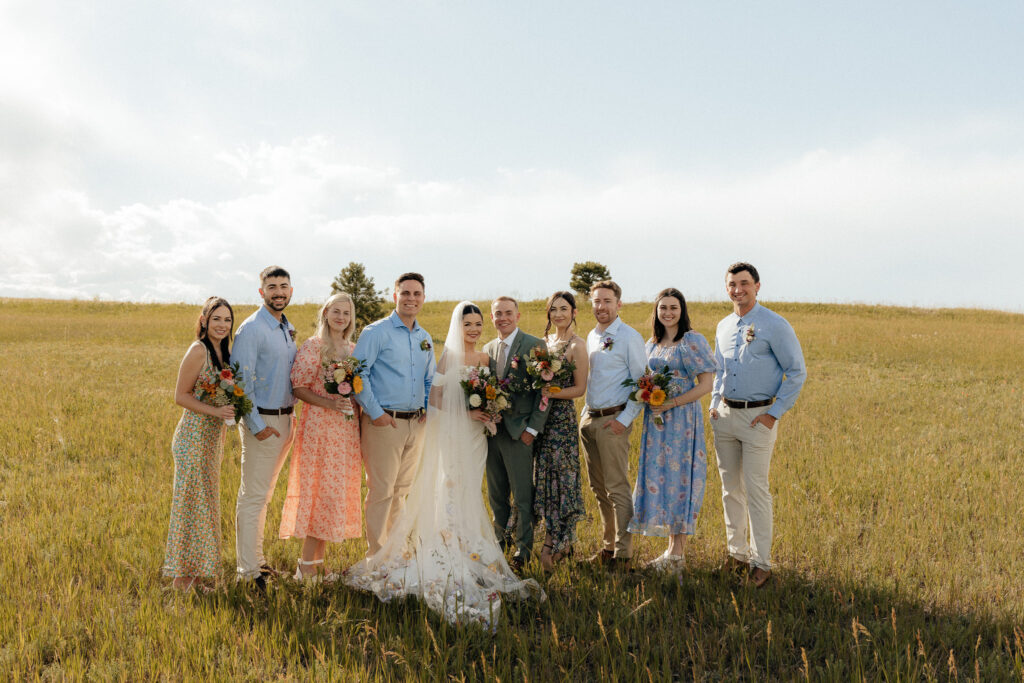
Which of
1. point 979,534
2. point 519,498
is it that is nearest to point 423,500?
point 519,498

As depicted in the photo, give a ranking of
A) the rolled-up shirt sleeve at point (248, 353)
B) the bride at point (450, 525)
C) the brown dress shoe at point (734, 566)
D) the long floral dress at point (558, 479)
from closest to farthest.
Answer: the bride at point (450, 525), the rolled-up shirt sleeve at point (248, 353), the brown dress shoe at point (734, 566), the long floral dress at point (558, 479)

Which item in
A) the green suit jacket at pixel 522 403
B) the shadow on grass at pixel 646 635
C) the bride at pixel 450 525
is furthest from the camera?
the green suit jacket at pixel 522 403

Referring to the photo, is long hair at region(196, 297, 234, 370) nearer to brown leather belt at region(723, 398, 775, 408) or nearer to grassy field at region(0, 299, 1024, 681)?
grassy field at region(0, 299, 1024, 681)

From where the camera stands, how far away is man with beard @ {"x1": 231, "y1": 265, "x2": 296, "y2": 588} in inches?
222

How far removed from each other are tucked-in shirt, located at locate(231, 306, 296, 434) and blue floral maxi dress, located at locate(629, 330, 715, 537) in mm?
3878

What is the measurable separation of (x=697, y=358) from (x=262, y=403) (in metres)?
4.51

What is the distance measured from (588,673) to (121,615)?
4237 millimetres

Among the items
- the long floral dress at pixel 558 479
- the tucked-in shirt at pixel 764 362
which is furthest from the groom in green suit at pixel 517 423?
the tucked-in shirt at pixel 764 362

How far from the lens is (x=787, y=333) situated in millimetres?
6023

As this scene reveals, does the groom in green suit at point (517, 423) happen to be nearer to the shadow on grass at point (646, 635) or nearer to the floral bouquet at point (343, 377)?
the shadow on grass at point (646, 635)

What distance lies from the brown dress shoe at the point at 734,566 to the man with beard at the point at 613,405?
1018mm

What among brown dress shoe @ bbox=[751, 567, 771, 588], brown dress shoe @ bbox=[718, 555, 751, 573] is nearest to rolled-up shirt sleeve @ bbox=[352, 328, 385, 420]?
brown dress shoe @ bbox=[718, 555, 751, 573]

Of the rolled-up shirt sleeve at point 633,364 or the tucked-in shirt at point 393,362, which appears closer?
the tucked-in shirt at point 393,362

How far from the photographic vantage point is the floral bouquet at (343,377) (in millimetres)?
5402
